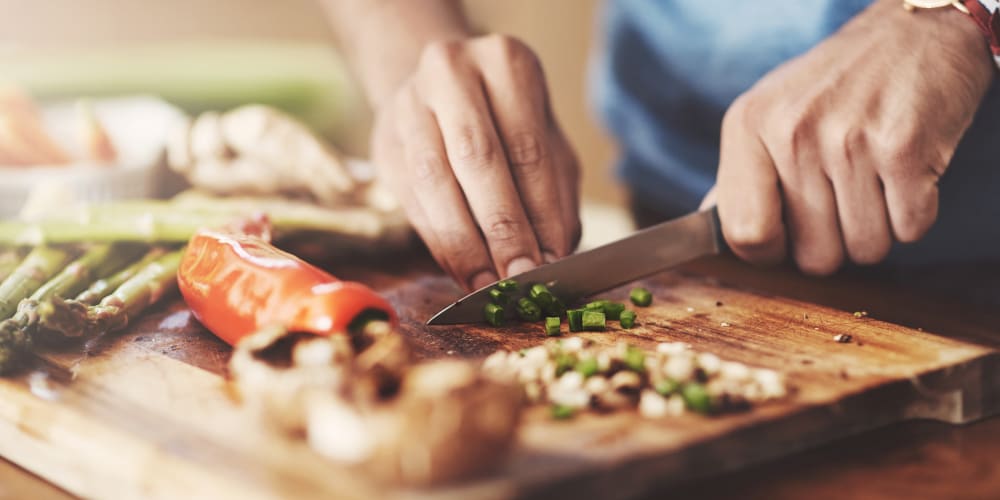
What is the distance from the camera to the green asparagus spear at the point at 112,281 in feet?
3.94

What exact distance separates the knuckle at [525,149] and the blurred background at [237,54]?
172 centimetres

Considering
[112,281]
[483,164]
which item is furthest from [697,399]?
[112,281]

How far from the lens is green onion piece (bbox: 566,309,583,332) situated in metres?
1.10

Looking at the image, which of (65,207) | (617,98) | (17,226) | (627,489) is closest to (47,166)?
(65,207)

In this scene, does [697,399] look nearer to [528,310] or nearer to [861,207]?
[528,310]

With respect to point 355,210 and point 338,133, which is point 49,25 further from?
point 355,210

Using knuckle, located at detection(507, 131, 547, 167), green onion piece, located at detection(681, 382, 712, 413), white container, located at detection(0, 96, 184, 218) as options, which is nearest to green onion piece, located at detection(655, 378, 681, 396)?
green onion piece, located at detection(681, 382, 712, 413)

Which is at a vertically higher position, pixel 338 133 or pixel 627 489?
pixel 627 489

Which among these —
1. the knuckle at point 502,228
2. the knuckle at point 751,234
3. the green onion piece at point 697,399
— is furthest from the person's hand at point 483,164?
the green onion piece at point 697,399

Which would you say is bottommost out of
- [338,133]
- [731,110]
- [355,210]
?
[338,133]

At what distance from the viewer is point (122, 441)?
32.0 inches

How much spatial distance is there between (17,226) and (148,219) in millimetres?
179

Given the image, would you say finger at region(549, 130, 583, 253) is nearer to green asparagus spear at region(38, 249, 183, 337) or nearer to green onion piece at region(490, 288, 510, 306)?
green onion piece at region(490, 288, 510, 306)

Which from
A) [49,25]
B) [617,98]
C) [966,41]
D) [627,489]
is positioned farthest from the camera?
[49,25]
